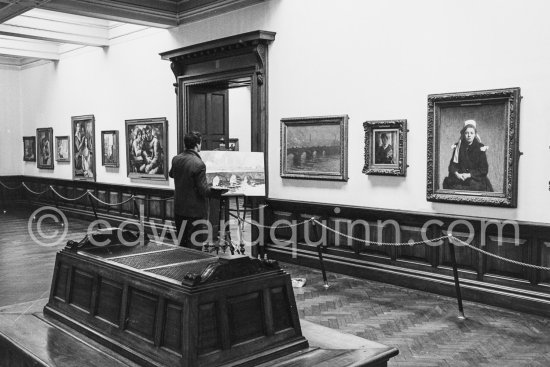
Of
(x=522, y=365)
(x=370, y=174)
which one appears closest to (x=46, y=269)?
(x=370, y=174)

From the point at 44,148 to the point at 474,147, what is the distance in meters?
14.0

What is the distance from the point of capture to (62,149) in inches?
640

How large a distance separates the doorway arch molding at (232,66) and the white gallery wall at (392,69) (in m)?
0.19

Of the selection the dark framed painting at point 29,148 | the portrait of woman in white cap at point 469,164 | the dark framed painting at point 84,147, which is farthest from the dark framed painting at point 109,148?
the portrait of woman in white cap at point 469,164

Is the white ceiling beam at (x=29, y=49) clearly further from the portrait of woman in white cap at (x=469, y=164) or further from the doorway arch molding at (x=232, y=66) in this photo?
the portrait of woman in white cap at (x=469, y=164)

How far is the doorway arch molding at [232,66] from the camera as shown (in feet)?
31.2

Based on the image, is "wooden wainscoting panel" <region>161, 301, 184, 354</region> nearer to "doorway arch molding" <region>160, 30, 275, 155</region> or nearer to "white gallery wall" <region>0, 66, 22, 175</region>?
"doorway arch molding" <region>160, 30, 275, 155</region>

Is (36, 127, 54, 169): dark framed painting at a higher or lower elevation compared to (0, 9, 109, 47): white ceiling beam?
lower

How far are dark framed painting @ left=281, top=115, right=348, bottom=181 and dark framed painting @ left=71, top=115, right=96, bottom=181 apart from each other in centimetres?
731

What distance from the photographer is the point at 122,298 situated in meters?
3.45

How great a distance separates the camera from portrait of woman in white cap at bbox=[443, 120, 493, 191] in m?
6.76

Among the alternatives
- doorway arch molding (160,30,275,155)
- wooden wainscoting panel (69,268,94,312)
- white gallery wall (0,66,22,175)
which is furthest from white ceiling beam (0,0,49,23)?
white gallery wall (0,66,22,175)

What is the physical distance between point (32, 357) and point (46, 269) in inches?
224

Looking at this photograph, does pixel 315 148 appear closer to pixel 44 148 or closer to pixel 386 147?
pixel 386 147
